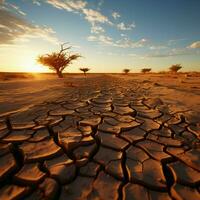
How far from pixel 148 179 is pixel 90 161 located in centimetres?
57

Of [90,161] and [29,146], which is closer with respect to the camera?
[90,161]

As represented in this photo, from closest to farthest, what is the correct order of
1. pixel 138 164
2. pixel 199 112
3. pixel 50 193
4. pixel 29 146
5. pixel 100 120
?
1. pixel 50 193
2. pixel 138 164
3. pixel 29 146
4. pixel 100 120
5. pixel 199 112

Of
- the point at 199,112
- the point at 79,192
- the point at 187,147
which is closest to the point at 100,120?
the point at 187,147

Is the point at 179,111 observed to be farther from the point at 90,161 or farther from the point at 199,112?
the point at 90,161

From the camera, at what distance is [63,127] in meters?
2.48

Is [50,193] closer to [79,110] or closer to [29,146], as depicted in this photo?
[29,146]

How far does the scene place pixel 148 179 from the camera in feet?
4.81

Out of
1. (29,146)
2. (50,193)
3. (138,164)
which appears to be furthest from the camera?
(29,146)

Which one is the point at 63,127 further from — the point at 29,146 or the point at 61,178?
the point at 61,178

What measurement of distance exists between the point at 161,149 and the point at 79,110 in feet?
6.01

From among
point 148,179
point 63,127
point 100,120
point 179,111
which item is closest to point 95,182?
point 148,179

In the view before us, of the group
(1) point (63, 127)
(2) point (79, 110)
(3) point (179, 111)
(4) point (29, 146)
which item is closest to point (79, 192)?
(4) point (29, 146)

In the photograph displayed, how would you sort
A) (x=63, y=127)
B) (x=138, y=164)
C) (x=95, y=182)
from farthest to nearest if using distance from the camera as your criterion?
(x=63, y=127)
(x=138, y=164)
(x=95, y=182)

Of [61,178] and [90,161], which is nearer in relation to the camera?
[61,178]
